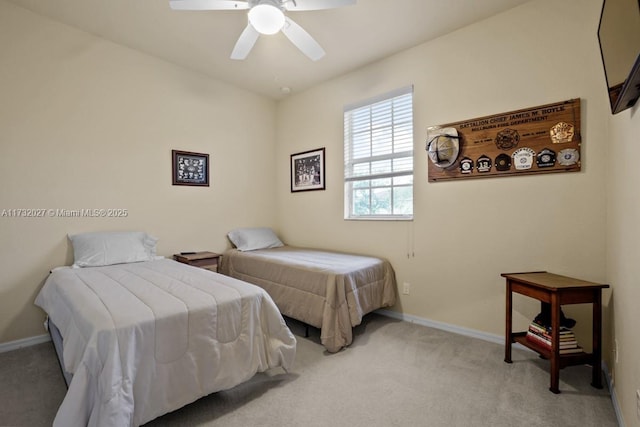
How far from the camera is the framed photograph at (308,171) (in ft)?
12.8

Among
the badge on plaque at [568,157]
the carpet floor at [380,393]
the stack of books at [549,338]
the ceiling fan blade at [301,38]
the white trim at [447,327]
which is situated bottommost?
the carpet floor at [380,393]

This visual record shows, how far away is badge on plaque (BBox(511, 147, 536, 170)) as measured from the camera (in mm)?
2363

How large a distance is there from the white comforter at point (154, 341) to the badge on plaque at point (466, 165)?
6.76ft

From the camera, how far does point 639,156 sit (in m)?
1.32

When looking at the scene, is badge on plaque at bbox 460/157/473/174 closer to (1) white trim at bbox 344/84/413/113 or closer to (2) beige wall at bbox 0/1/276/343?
(1) white trim at bbox 344/84/413/113

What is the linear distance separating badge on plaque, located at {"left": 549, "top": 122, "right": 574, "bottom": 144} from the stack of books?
1350 mm

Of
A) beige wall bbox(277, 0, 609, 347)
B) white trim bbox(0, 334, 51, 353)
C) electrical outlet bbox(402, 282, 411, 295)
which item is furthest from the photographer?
electrical outlet bbox(402, 282, 411, 295)

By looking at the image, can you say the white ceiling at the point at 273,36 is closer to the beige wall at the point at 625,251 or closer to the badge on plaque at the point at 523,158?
the badge on plaque at the point at 523,158

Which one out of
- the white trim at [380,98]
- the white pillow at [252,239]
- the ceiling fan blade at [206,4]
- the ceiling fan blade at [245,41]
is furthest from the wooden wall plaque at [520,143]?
the white pillow at [252,239]

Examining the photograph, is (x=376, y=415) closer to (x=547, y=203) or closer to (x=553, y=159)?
(x=547, y=203)

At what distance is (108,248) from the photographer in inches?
108

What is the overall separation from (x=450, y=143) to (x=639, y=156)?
5.00ft

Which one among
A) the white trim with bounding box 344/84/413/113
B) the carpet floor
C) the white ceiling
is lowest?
the carpet floor

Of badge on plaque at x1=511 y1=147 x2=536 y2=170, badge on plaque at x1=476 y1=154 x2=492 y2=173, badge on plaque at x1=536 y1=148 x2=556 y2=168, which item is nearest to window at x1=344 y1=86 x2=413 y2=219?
badge on plaque at x1=476 y1=154 x2=492 y2=173
